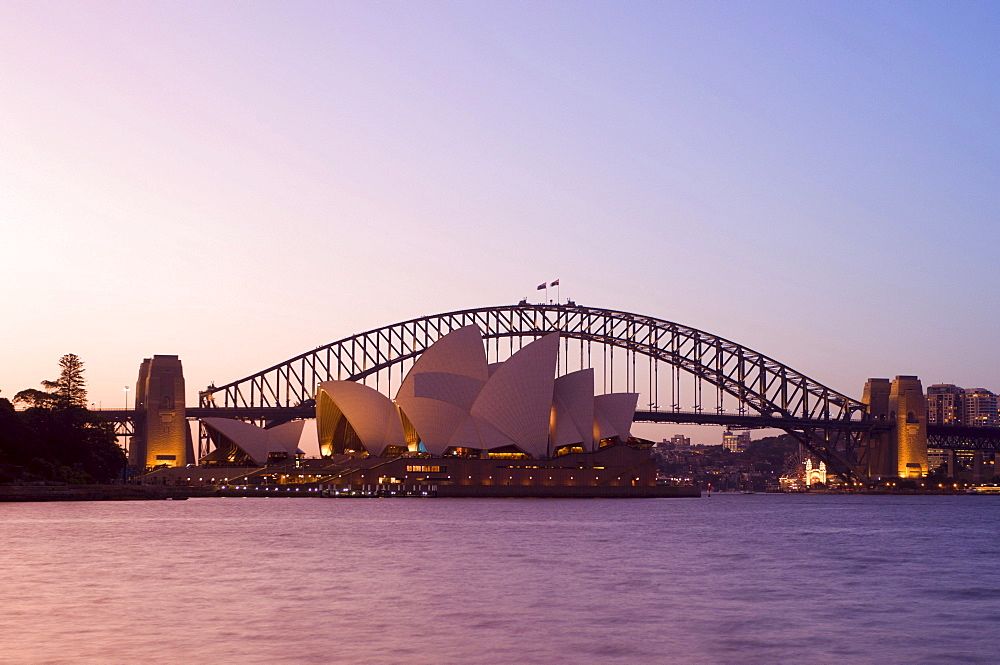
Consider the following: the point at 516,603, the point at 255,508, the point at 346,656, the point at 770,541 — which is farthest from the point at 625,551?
the point at 255,508

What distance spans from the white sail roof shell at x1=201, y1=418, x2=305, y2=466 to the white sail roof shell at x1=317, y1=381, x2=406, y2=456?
12739mm

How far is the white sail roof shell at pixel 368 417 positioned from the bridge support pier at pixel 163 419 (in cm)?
1972

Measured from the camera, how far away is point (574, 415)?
10594 cm

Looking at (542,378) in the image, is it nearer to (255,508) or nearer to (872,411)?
(255,508)

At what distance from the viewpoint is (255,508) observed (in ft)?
267

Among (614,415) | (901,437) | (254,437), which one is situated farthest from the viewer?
(901,437)

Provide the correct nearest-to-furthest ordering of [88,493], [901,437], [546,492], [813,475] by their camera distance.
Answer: [88,493] → [546,492] → [901,437] → [813,475]

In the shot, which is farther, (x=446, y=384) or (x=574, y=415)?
(x=574, y=415)

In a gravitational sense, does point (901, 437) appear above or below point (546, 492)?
above

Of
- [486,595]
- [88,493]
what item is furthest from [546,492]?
[486,595]

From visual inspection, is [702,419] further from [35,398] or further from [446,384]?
[35,398]

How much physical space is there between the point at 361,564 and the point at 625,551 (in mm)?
10905

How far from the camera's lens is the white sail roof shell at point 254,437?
4638 inches

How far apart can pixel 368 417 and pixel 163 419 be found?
2368 cm
